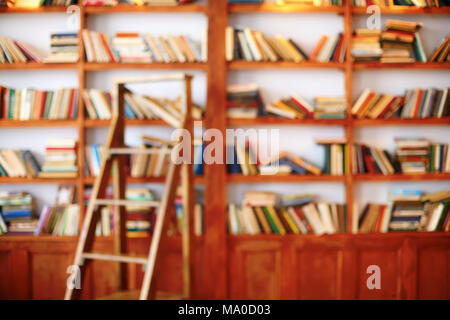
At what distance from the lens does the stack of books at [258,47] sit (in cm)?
347

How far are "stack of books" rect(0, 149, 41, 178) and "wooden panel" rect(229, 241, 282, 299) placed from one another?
65.8 inches

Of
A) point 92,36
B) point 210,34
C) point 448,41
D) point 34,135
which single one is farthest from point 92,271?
point 448,41

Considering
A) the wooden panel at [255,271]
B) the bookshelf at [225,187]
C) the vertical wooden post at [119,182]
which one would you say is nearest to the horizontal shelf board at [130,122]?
the bookshelf at [225,187]

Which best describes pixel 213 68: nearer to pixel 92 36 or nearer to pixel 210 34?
pixel 210 34

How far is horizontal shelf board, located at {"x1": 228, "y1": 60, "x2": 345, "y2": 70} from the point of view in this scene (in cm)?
349

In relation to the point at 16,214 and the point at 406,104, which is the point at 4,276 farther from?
the point at 406,104

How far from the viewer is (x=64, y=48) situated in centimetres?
347

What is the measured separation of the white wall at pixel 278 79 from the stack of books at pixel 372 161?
0.54 ft

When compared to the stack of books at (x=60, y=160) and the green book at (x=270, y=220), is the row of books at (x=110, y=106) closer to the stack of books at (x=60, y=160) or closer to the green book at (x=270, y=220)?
the stack of books at (x=60, y=160)

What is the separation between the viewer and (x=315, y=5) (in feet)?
11.6

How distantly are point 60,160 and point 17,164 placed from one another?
34 cm

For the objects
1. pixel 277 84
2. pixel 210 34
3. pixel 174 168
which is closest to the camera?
pixel 174 168
